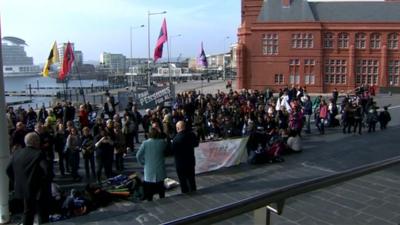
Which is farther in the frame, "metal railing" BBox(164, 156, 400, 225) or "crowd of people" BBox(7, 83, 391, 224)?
"crowd of people" BBox(7, 83, 391, 224)

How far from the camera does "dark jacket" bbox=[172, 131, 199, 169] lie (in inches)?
366

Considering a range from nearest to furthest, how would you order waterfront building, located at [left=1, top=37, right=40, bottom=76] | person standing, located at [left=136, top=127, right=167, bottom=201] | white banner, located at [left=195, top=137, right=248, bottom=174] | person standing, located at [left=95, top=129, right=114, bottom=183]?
person standing, located at [left=136, top=127, right=167, bottom=201], person standing, located at [left=95, top=129, right=114, bottom=183], white banner, located at [left=195, top=137, right=248, bottom=174], waterfront building, located at [left=1, top=37, right=40, bottom=76]

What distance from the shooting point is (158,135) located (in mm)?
9359

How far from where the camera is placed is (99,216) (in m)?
8.73

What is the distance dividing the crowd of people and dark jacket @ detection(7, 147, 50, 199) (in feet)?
0.07

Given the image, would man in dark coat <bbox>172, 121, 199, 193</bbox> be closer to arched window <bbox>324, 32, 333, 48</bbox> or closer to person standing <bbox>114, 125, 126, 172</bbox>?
person standing <bbox>114, 125, 126, 172</bbox>

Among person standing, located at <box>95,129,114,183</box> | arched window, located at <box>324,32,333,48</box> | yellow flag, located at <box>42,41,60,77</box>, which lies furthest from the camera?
arched window, located at <box>324,32,333,48</box>

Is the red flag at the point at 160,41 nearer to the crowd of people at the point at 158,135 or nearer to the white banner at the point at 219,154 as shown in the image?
the crowd of people at the point at 158,135

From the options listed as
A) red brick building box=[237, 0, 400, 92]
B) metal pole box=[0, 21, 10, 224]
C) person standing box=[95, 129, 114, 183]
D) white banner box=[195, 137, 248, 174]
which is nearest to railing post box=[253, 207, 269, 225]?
metal pole box=[0, 21, 10, 224]

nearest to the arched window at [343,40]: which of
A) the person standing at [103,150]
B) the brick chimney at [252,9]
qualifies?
the brick chimney at [252,9]

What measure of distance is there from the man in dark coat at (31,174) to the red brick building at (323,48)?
5431 cm

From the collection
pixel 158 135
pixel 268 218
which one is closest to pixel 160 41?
pixel 158 135

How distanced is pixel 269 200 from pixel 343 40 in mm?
60598

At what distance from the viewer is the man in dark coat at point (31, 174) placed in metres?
7.34
